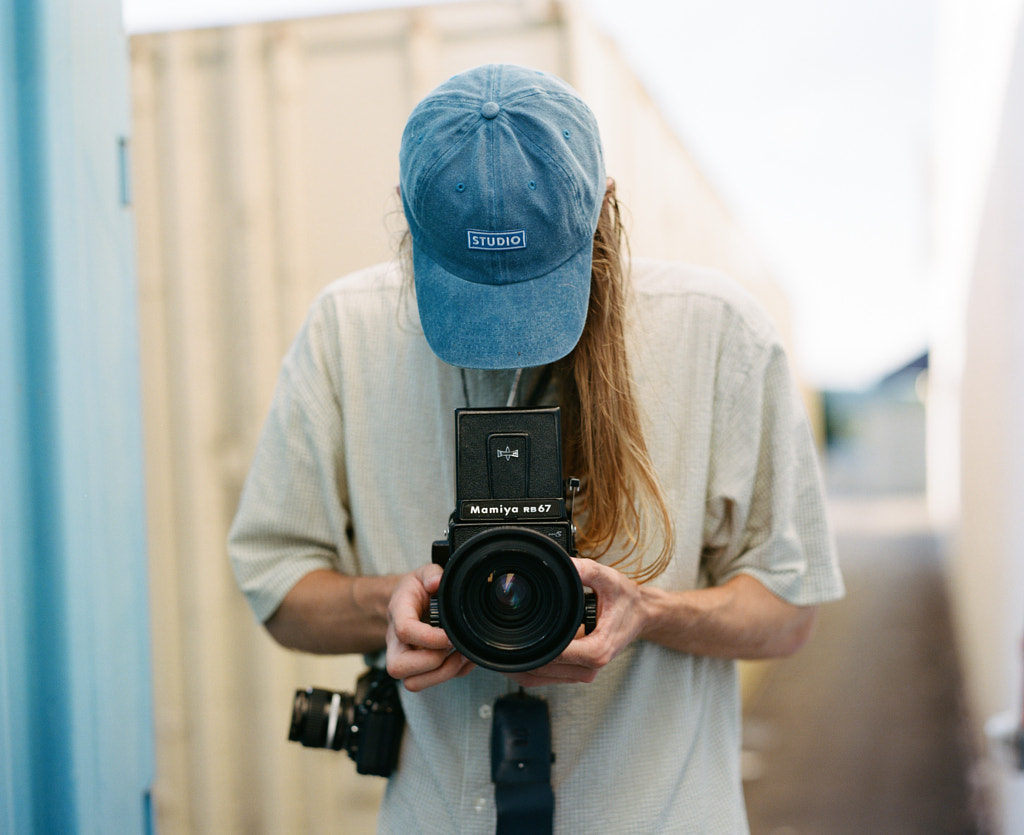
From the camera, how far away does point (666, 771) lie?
1.27 metres

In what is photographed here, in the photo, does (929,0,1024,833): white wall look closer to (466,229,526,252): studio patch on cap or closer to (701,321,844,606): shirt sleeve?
(701,321,844,606): shirt sleeve

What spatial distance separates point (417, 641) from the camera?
3.53 ft

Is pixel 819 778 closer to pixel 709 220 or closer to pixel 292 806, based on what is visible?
pixel 292 806

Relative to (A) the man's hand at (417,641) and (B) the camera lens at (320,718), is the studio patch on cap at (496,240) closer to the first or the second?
(A) the man's hand at (417,641)

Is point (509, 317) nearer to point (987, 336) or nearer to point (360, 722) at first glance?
point (360, 722)

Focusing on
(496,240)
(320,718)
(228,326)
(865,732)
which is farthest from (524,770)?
(865,732)

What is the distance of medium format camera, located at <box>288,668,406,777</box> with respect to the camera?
1.34m

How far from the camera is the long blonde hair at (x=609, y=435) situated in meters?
1.23

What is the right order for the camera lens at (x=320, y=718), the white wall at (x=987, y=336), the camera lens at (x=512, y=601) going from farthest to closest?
the white wall at (x=987, y=336) → the camera lens at (x=320, y=718) → the camera lens at (x=512, y=601)

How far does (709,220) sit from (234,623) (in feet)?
10.8

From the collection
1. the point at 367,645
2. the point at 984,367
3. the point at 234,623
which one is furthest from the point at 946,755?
the point at 367,645

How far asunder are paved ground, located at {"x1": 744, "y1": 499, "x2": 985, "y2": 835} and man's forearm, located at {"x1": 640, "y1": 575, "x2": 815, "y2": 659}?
96.7 inches

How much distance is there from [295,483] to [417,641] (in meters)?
0.42

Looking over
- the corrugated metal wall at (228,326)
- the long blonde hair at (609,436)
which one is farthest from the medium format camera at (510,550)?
the corrugated metal wall at (228,326)
